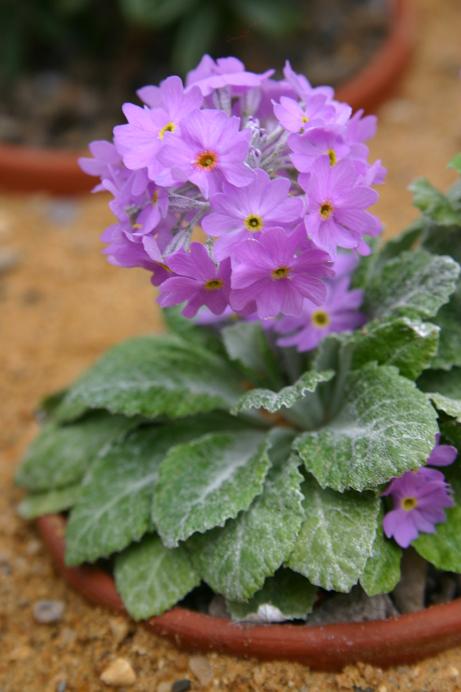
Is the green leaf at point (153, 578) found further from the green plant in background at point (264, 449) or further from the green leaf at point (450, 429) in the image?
the green leaf at point (450, 429)

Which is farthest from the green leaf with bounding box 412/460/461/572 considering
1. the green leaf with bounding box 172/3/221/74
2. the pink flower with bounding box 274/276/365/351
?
the green leaf with bounding box 172/3/221/74

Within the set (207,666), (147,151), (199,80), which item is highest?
(199,80)

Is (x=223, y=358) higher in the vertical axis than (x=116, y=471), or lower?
higher

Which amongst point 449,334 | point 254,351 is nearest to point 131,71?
point 254,351

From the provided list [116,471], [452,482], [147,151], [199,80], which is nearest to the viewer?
[147,151]

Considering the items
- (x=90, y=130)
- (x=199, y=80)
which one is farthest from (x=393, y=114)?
(x=199, y=80)

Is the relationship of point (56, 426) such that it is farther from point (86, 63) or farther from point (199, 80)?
point (86, 63)

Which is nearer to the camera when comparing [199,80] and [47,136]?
[199,80]
